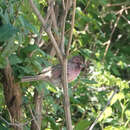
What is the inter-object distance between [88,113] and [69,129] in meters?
2.21

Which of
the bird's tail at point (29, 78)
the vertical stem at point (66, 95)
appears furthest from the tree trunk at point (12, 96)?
the vertical stem at point (66, 95)

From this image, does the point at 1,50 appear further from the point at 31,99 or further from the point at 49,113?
the point at 49,113

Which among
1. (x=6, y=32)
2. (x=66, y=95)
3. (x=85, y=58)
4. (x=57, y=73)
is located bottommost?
(x=85, y=58)

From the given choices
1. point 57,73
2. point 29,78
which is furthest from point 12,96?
point 57,73

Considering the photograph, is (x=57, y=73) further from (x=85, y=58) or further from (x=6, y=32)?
(x=6, y=32)

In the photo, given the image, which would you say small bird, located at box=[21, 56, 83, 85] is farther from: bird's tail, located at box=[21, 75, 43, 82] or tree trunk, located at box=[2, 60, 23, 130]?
tree trunk, located at box=[2, 60, 23, 130]

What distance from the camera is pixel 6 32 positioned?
210 centimetres

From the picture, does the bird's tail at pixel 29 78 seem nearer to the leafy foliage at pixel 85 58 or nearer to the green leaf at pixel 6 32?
the leafy foliage at pixel 85 58

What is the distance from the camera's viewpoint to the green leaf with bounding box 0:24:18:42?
2082 millimetres

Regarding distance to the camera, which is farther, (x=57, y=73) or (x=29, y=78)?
(x=57, y=73)

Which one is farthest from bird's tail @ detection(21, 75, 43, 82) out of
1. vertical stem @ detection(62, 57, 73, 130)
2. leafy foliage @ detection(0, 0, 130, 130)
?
vertical stem @ detection(62, 57, 73, 130)

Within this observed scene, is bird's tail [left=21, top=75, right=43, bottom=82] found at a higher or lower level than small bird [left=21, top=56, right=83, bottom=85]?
higher

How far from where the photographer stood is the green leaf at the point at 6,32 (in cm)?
208

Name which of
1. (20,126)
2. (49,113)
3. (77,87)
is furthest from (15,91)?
(77,87)
